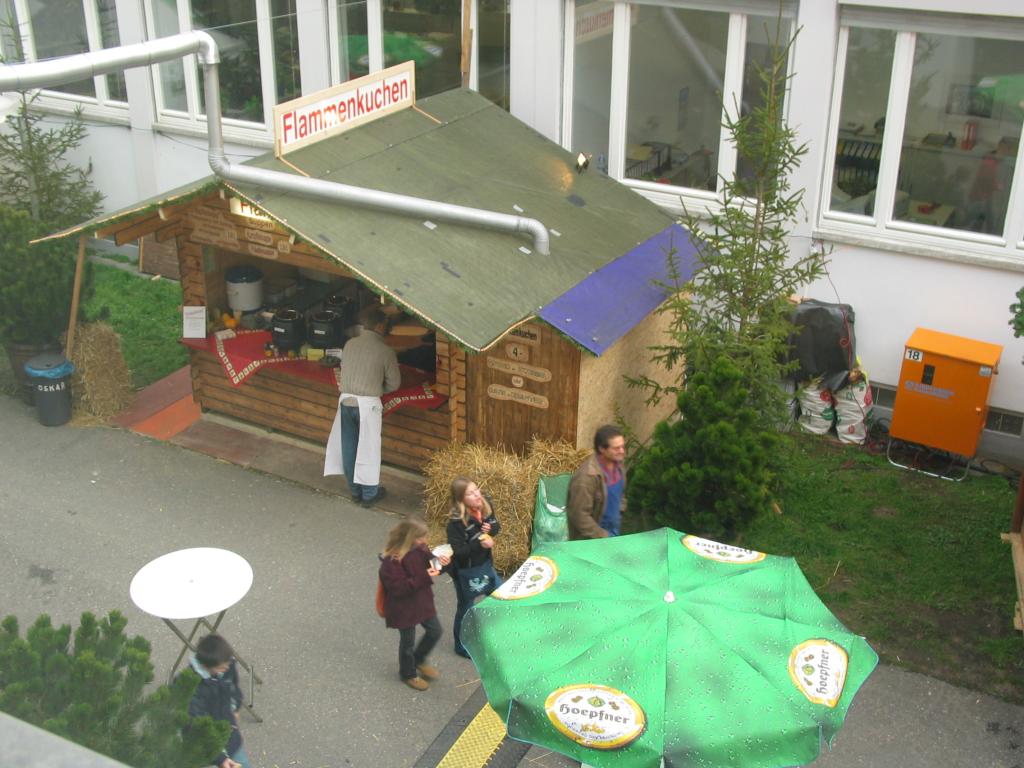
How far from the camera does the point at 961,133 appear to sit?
1116 cm

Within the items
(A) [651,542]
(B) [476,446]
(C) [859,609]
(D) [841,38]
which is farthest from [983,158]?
(A) [651,542]

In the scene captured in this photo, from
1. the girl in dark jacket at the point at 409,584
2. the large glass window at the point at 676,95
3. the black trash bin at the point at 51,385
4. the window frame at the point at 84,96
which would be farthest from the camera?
the window frame at the point at 84,96

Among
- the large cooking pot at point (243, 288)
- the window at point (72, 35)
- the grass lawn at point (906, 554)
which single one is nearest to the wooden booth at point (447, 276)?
the large cooking pot at point (243, 288)

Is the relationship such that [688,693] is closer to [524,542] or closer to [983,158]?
[524,542]

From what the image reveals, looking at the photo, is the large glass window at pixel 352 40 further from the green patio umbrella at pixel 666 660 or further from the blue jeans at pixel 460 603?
the green patio umbrella at pixel 666 660

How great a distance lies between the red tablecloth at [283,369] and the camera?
411 inches

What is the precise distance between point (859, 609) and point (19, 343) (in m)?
8.80

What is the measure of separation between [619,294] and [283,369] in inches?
134

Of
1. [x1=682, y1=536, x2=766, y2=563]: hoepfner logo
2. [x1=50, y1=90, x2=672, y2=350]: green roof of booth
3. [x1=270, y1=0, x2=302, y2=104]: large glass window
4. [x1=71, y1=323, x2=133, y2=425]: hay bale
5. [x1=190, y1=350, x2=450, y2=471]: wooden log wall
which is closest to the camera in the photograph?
[x1=682, y1=536, x2=766, y2=563]: hoepfner logo

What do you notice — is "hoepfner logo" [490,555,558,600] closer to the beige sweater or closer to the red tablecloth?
the beige sweater

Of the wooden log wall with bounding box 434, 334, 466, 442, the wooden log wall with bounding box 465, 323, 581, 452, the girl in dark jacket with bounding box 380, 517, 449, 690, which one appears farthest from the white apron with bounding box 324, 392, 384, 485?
the girl in dark jacket with bounding box 380, 517, 449, 690

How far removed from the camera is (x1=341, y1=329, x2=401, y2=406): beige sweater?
10047mm

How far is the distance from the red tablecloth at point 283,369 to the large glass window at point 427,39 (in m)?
4.36

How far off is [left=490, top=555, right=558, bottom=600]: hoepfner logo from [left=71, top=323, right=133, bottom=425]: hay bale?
6940 mm
